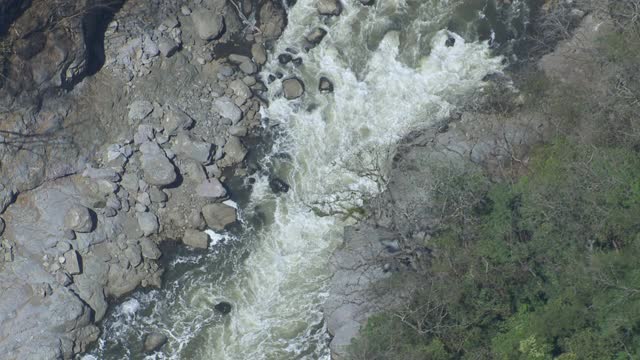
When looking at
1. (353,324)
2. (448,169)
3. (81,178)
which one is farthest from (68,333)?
(448,169)

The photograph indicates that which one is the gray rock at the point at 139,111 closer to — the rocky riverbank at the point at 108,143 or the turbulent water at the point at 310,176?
the rocky riverbank at the point at 108,143

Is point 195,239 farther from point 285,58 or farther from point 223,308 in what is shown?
point 285,58

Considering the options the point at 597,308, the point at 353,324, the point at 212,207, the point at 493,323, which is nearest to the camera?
the point at 597,308

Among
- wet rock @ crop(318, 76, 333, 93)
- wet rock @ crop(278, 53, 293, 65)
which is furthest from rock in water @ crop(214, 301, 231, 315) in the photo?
wet rock @ crop(278, 53, 293, 65)

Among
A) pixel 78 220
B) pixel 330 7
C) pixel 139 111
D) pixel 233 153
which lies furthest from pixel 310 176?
pixel 78 220

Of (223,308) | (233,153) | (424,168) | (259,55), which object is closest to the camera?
(424,168)

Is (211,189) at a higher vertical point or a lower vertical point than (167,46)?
lower

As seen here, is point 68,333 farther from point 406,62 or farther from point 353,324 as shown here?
point 406,62
